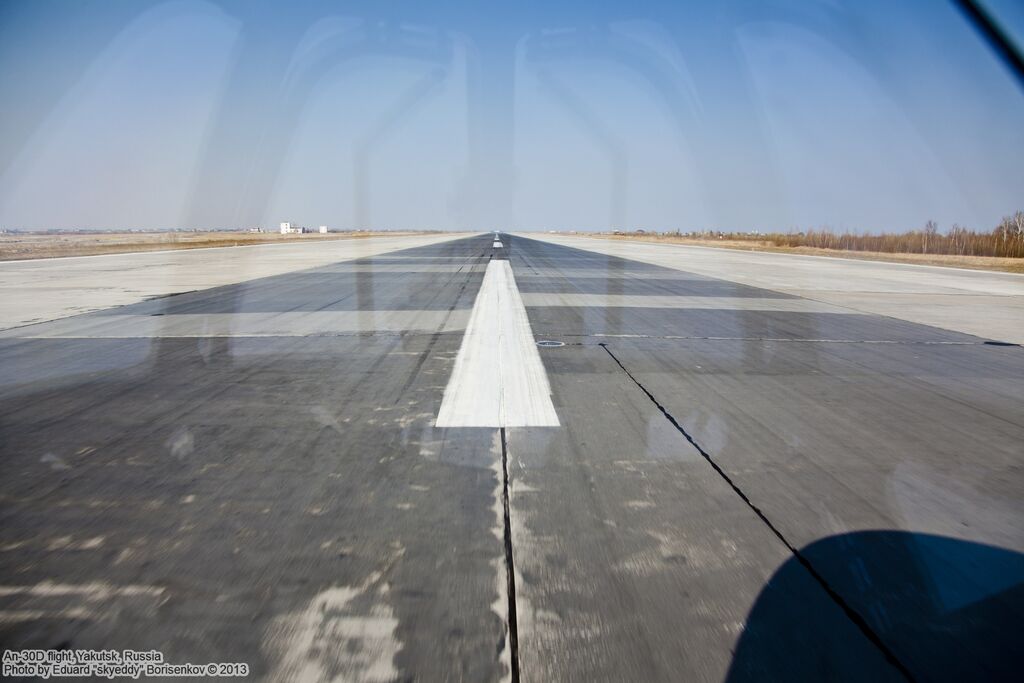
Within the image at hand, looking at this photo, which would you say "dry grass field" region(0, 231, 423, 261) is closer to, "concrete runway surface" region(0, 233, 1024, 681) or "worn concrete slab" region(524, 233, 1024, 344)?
"concrete runway surface" region(0, 233, 1024, 681)

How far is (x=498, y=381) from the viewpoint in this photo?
527 cm

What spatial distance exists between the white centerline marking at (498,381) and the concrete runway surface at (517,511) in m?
0.04

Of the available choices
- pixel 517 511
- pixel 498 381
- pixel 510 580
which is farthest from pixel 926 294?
pixel 510 580

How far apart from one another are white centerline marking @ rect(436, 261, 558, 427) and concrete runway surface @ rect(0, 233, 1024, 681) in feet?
0.13

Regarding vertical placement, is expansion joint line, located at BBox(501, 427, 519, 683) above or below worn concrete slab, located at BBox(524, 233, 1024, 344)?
below

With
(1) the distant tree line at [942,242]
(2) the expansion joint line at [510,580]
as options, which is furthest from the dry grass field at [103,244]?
(1) the distant tree line at [942,242]

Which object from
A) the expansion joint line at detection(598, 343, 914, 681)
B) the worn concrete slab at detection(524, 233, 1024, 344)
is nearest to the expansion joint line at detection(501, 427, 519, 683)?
the expansion joint line at detection(598, 343, 914, 681)

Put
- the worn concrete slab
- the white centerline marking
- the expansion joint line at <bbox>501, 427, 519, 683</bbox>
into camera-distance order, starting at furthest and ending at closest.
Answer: the worn concrete slab < the white centerline marking < the expansion joint line at <bbox>501, 427, 519, 683</bbox>

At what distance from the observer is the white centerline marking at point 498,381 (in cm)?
426

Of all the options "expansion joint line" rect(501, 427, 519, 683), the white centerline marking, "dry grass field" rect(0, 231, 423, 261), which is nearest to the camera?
"expansion joint line" rect(501, 427, 519, 683)

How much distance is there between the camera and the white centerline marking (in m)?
4.26

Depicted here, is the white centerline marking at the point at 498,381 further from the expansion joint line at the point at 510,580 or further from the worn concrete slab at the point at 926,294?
the worn concrete slab at the point at 926,294

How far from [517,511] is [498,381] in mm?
2501

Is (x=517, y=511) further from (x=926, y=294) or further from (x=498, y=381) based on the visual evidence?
(x=926, y=294)
